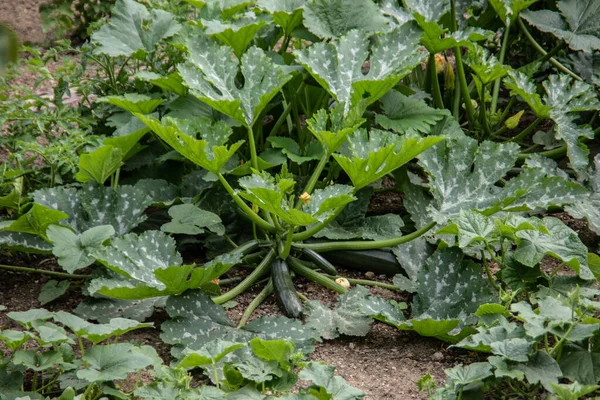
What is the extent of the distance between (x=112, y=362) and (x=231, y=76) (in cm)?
135

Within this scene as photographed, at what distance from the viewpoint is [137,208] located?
10.0 feet

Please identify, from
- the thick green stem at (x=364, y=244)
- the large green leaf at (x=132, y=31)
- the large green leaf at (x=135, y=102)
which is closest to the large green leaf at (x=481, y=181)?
the thick green stem at (x=364, y=244)

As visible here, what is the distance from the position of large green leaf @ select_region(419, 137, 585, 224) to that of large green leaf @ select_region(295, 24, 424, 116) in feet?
1.21

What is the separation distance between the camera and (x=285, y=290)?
291 centimetres

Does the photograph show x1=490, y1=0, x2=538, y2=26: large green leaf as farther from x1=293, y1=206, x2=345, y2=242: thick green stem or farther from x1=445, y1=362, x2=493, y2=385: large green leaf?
x1=445, y1=362, x2=493, y2=385: large green leaf

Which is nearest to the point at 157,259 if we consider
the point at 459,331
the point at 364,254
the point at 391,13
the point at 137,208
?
the point at 137,208

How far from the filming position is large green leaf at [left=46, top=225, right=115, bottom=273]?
2666 mm

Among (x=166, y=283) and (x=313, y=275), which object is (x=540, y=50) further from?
(x=166, y=283)

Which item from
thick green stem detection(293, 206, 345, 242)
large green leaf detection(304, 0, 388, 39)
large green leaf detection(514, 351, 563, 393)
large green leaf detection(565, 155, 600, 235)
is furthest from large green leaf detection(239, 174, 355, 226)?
large green leaf detection(565, 155, 600, 235)

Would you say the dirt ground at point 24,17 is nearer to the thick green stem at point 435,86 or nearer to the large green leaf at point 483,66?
the thick green stem at point 435,86

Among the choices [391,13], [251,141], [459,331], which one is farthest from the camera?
[391,13]

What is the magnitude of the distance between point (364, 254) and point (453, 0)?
142 cm

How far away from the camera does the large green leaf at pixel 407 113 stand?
3262 mm

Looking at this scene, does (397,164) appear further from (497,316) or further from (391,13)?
(391,13)
